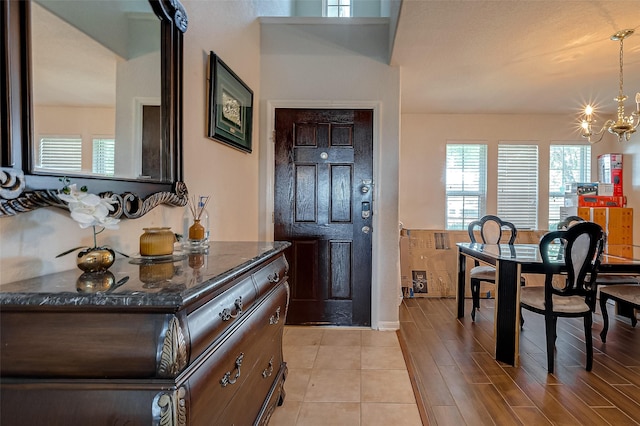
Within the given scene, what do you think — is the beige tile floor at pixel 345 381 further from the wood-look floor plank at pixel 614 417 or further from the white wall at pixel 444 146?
the white wall at pixel 444 146

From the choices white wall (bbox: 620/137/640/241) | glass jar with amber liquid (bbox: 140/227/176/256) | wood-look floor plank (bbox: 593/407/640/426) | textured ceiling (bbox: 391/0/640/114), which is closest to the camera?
glass jar with amber liquid (bbox: 140/227/176/256)

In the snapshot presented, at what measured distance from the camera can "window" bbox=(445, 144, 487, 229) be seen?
493 centimetres

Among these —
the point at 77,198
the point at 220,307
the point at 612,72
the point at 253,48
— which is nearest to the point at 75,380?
the point at 220,307

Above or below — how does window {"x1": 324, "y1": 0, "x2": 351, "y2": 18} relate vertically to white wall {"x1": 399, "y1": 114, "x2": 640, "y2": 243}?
above

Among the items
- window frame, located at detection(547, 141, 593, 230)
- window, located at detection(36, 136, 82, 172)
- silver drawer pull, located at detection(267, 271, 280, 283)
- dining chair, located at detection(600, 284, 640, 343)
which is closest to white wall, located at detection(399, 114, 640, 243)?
window frame, located at detection(547, 141, 593, 230)

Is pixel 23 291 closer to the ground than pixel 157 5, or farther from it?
closer to the ground

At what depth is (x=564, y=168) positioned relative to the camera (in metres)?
4.91

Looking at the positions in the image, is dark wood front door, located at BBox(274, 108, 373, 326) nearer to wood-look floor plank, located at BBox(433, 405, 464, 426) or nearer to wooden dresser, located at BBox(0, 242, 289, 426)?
wood-look floor plank, located at BBox(433, 405, 464, 426)

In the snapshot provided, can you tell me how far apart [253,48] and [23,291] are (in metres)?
2.80

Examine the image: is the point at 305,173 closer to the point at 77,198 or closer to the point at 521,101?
the point at 77,198

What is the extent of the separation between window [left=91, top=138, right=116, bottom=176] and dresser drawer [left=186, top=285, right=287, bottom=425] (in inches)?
29.0

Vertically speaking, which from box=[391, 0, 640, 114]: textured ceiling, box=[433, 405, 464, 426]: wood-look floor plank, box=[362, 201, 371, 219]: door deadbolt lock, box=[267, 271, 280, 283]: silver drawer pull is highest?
box=[391, 0, 640, 114]: textured ceiling

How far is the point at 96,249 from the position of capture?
3.25ft

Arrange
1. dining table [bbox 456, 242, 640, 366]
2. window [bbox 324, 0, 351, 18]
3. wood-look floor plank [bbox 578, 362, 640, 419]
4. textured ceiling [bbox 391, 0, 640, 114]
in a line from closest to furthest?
1. wood-look floor plank [bbox 578, 362, 640, 419]
2. textured ceiling [bbox 391, 0, 640, 114]
3. dining table [bbox 456, 242, 640, 366]
4. window [bbox 324, 0, 351, 18]
